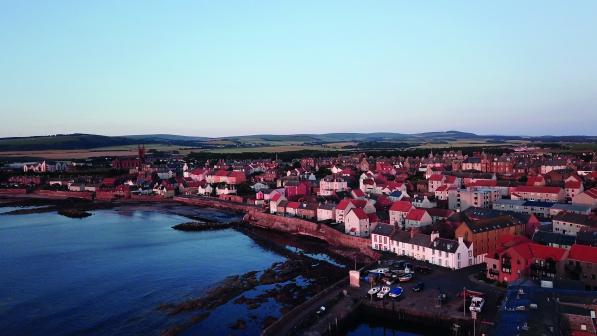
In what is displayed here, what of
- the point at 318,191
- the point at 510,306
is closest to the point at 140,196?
the point at 318,191

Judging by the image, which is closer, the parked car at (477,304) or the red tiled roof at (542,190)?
the parked car at (477,304)

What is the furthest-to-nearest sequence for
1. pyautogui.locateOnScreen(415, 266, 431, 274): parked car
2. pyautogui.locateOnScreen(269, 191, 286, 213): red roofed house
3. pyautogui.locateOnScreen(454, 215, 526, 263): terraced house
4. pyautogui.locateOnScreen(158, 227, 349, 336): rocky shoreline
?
pyautogui.locateOnScreen(269, 191, 286, 213): red roofed house < pyautogui.locateOnScreen(454, 215, 526, 263): terraced house < pyautogui.locateOnScreen(415, 266, 431, 274): parked car < pyautogui.locateOnScreen(158, 227, 349, 336): rocky shoreline

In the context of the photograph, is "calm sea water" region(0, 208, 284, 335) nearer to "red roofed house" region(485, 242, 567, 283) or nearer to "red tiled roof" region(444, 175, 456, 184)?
"red roofed house" region(485, 242, 567, 283)

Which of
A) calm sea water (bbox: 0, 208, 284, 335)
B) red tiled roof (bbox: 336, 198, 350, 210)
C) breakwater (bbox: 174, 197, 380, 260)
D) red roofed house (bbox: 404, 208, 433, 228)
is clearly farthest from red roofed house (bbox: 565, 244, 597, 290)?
red tiled roof (bbox: 336, 198, 350, 210)

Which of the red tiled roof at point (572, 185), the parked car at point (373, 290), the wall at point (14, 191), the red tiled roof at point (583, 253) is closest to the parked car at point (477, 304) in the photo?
the parked car at point (373, 290)

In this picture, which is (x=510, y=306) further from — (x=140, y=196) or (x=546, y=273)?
(x=140, y=196)

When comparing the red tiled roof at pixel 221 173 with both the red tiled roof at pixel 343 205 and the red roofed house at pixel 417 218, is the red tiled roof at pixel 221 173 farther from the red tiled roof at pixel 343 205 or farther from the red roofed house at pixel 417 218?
the red roofed house at pixel 417 218

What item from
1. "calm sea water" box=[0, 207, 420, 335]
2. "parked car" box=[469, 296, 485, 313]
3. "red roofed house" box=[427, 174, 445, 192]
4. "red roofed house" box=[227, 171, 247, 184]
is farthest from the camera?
"red roofed house" box=[227, 171, 247, 184]

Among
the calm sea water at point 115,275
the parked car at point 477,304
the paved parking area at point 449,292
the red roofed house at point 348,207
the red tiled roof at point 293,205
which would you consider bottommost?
the calm sea water at point 115,275
